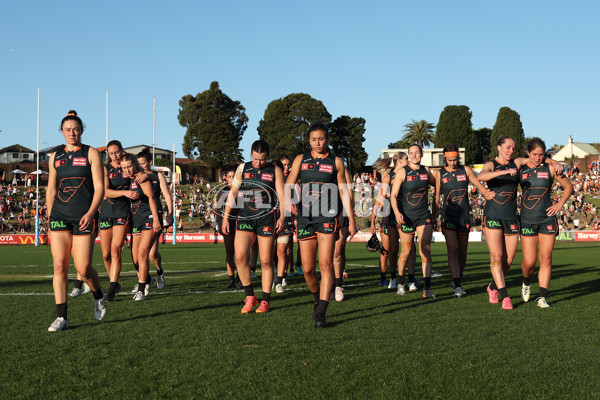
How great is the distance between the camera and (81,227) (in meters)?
6.42

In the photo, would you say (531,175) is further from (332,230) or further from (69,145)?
(69,145)

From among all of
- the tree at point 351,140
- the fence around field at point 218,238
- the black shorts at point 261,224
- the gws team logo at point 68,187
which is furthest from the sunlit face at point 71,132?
the tree at point 351,140

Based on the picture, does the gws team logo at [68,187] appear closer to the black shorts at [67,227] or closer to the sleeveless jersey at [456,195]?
the black shorts at [67,227]

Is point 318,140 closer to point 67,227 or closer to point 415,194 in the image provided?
point 415,194

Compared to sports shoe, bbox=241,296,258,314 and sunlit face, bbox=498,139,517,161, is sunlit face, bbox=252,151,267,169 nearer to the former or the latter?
sports shoe, bbox=241,296,258,314

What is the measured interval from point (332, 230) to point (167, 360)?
8.84 ft

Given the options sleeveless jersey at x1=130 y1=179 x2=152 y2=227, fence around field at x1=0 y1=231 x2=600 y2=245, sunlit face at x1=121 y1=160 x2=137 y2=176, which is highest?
sunlit face at x1=121 y1=160 x2=137 y2=176

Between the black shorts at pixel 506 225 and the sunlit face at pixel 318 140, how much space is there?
2966mm

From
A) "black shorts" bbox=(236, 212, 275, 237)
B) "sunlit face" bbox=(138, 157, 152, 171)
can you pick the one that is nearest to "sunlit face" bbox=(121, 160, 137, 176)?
"sunlit face" bbox=(138, 157, 152, 171)

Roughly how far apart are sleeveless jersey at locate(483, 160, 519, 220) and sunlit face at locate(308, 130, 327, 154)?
2.89 meters

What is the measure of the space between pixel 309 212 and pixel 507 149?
3238mm

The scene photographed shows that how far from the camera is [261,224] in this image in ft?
25.8

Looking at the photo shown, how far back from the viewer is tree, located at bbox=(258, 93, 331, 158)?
80562 mm

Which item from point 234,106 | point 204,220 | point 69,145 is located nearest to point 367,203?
point 204,220
